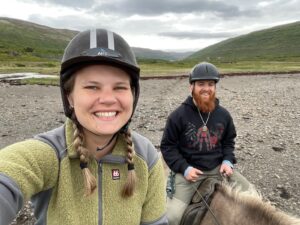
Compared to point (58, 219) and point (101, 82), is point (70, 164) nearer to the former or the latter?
point (58, 219)

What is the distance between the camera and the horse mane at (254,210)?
3.11 meters

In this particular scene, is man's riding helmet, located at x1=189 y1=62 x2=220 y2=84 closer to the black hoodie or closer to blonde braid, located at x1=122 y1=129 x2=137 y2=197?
the black hoodie

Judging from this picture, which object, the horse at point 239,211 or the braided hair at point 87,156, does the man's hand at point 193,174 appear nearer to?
the horse at point 239,211

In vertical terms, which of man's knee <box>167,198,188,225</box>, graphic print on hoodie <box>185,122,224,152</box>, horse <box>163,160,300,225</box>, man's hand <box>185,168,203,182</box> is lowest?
man's knee <box>167,198,188,225</box>

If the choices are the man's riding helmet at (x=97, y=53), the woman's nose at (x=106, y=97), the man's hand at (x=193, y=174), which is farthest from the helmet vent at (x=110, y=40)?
the man's hand at (x=193, y=174)

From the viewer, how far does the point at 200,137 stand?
16.9ft

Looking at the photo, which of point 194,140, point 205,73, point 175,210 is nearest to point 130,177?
point 175,210

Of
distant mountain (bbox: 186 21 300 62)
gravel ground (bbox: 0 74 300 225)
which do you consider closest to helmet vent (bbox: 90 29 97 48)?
gravel ground (bbox: 0 74 300 225)

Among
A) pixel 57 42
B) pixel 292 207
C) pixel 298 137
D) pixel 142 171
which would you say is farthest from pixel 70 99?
pixel 57 42

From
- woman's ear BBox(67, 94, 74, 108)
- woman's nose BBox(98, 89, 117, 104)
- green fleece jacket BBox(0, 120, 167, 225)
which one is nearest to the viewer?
green fleece jacket BBox(0, 120, 167, 225)

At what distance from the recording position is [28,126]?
13.8 meters

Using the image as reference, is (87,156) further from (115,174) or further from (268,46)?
(268,46)

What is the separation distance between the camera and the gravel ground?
8297 millimetres

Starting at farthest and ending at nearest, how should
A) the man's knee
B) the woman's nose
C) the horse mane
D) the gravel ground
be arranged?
the gravel ground
the man's knee
the horse mane
the woman's nose
